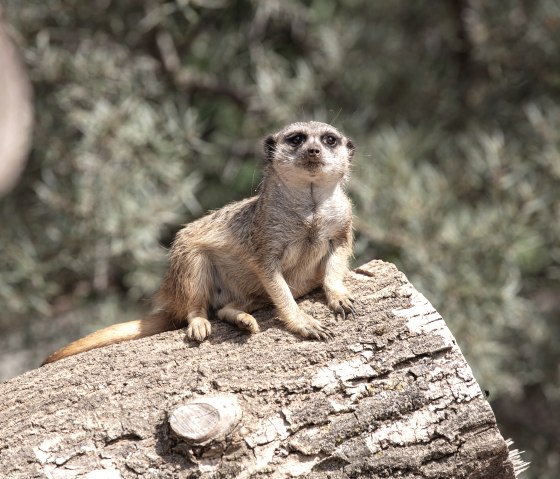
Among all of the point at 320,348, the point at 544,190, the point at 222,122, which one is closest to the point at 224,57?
the point at 222,122

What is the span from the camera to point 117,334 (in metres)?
3.26

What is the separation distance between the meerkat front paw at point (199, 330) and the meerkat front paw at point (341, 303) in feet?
1.51

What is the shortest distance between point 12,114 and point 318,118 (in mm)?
2833

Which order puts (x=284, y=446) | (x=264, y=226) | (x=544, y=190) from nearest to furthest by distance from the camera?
(x=284, y=446)
(x=264, y=226)
(x=544, y=190)

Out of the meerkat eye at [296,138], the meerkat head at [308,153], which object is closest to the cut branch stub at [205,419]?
the meerkat head at [308,153]

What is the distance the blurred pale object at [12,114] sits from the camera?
600cm

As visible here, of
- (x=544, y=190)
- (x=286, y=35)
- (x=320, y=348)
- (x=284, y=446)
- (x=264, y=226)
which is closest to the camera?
(x=284, y=446)

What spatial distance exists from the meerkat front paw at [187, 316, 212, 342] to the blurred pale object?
3334 millimetres

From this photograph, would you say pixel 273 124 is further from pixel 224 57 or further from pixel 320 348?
pixel 320 348

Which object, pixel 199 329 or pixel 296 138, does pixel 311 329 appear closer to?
pixel 199 329

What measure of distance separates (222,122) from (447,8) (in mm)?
2176

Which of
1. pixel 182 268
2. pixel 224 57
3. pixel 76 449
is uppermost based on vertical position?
pixel 224 57

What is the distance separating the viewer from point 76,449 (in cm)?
252

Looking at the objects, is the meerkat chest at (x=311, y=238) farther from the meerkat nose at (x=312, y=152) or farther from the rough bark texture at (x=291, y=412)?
the rough bark texture at (x=291, y=412)
